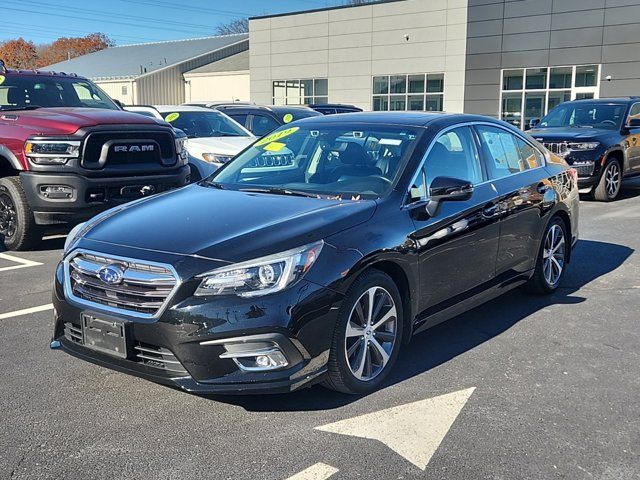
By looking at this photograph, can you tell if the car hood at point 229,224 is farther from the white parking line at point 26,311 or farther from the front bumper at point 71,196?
the front bumper at point 71,196

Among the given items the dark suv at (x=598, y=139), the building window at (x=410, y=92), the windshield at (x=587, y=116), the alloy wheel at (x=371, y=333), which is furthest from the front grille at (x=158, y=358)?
the building window at (x=410, y=92)

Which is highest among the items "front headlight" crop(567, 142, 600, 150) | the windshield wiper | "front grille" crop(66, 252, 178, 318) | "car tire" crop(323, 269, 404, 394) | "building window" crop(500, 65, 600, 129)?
"building window" crop(500, 65, 600, 129)

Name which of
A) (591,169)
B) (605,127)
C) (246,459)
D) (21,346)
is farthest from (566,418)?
(605,127)

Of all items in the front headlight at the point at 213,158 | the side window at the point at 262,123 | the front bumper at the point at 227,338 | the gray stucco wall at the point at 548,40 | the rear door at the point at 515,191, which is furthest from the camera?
the gray stucco wall at the point at 548,40

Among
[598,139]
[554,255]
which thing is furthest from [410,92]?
[554,255]

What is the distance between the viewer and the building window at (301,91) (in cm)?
3641

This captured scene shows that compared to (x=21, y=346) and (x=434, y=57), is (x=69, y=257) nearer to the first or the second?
(x=21, y=346)

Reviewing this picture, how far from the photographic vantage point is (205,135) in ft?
34.8

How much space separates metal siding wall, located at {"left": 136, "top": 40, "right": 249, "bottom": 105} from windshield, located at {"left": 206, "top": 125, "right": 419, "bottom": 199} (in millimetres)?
41525

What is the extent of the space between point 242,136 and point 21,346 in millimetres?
6841

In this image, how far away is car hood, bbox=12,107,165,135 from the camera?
7.11 metres

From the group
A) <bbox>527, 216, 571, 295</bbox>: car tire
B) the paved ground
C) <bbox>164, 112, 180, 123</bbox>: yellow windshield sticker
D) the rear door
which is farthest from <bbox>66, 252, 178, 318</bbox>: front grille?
<bbox>164, 112, 180, 123</bbox>: yellow windshield sticker

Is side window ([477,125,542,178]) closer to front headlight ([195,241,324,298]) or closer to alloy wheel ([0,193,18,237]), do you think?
front headlight ([195,241,324,298])

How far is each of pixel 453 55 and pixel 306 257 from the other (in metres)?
29.8
